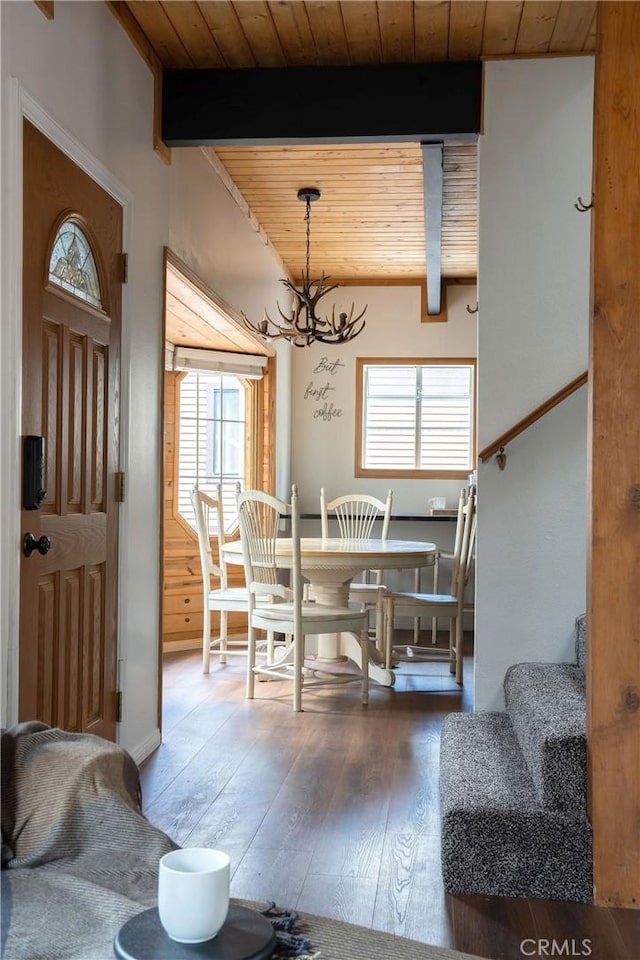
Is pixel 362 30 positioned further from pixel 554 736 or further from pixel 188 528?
pixel 188 528

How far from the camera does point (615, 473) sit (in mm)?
2373

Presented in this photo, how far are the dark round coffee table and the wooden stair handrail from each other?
270 centimetres

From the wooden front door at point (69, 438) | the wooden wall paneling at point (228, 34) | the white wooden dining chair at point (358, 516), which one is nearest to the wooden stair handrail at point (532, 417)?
the wooden front door at point (69, 438)

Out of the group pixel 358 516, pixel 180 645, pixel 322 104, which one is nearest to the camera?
pixel 322 104

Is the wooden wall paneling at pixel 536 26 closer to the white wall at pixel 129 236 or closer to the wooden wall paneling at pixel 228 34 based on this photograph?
the wooden wall paneling at pixel 228 34

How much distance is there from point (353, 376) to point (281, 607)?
3.44 m

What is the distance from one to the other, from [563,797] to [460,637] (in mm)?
2418

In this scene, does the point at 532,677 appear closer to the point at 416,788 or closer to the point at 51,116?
the point at 416,788

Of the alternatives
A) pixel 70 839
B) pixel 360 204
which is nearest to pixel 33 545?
pixel 70 839

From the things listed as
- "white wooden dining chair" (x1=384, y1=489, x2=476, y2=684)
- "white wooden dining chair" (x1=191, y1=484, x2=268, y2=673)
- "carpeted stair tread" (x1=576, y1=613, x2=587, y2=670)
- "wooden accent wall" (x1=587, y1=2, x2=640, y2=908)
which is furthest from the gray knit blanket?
"white wooden dining chair" (x1=384, y1=489, x2=476, y2=684)

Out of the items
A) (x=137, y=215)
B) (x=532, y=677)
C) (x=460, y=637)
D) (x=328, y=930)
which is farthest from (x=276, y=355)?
(x=328, y=930)

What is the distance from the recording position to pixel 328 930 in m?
1.05

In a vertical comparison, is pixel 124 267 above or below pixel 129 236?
below

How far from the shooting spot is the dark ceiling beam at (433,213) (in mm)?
4055
